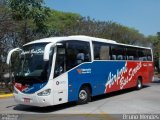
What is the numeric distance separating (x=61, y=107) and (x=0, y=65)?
8.85 m

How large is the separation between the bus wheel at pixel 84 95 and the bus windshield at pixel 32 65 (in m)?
2.65

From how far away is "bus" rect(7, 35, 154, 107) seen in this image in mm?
13445

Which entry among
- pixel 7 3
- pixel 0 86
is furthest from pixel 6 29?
pixel 0 86

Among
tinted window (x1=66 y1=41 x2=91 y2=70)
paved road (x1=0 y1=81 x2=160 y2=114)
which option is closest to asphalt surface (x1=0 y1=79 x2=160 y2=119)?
paved road (x1=0 y1=81 x2=160 y2=114)

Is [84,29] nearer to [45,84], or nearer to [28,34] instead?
[28,34]

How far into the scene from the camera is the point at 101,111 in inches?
537

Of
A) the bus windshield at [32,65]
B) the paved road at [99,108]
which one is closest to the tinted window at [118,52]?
the paved road at [99,108]

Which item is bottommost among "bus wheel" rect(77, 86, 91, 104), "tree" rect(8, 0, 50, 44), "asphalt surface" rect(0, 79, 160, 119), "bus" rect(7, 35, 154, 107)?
"asphalt surface" rect(0, 79, 160, 119)

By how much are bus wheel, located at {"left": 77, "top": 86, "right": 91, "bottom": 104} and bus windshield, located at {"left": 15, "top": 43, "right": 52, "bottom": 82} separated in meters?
2.65

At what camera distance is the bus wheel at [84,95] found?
50.9ft

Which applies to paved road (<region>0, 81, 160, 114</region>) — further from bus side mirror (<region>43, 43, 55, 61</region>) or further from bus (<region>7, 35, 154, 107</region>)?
bus side mirror (<region>43, 43, 55, 61</region>)

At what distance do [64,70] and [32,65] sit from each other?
4.34 feet

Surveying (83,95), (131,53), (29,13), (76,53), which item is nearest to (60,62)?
(76,53)

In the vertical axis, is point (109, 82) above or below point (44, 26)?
below
